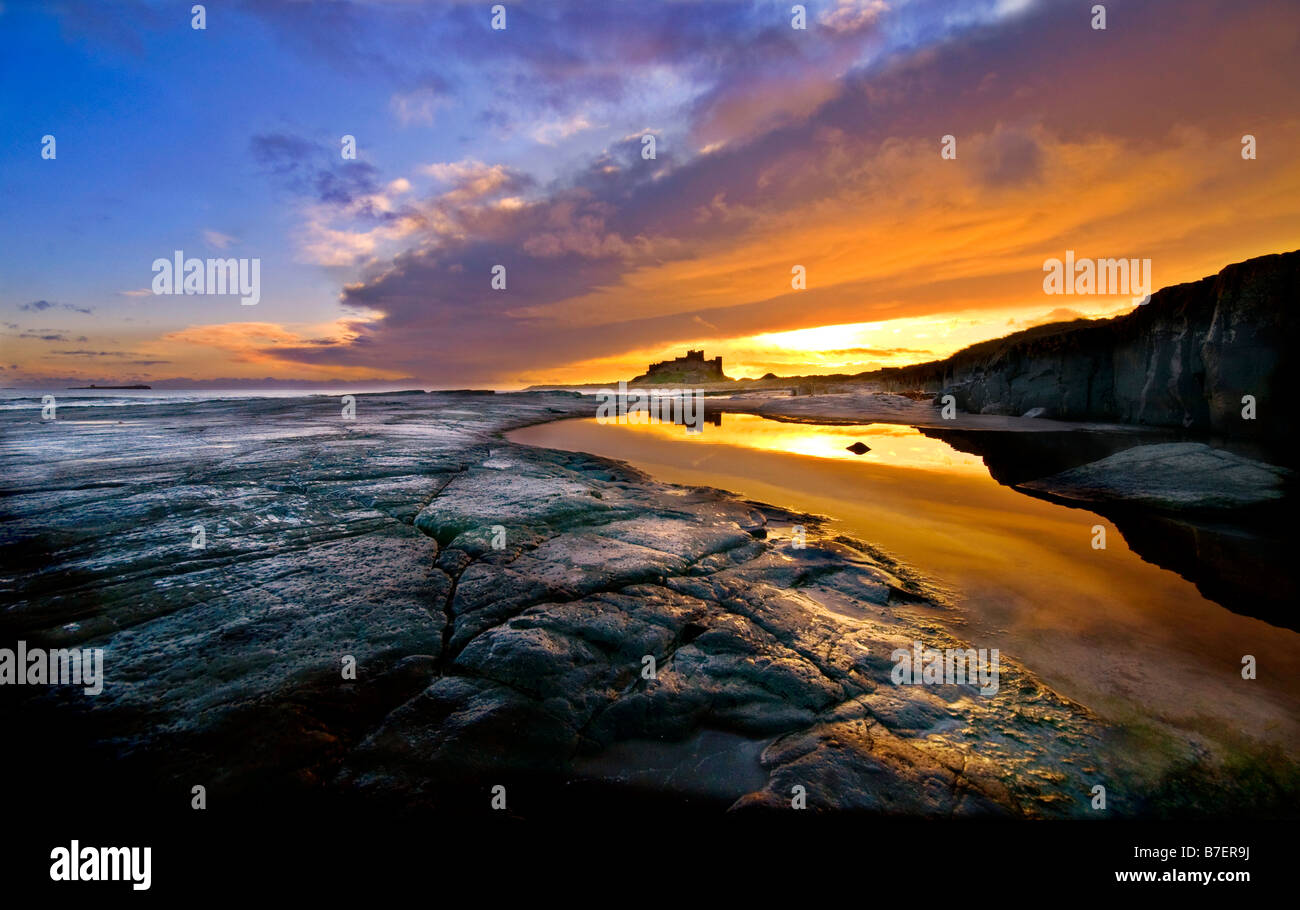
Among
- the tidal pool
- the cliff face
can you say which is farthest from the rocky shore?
the cliff face

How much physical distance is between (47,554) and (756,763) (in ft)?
26.9

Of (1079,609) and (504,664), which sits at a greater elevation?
(504,664)

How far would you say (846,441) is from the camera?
789 inches

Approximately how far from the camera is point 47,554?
5320 millimetres

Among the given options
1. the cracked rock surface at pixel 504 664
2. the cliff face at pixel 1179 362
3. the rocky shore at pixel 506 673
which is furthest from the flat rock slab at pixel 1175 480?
the rocky shore at pixel 506 673

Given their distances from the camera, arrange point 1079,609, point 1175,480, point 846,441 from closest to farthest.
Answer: point 1079,609, point 1175,480, point 846,441

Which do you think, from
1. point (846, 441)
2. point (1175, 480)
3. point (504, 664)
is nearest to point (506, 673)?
point (504, 664)

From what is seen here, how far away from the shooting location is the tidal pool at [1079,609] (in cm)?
337

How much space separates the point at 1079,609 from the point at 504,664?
6143 millimetres

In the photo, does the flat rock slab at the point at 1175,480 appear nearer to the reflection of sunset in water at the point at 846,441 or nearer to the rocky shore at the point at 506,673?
the reflection of sunset in water at the point at 846,441

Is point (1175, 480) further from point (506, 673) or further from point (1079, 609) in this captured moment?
point (506, 673)
